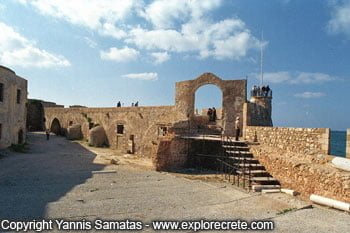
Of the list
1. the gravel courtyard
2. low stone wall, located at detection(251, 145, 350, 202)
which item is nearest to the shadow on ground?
the gravel courtyard

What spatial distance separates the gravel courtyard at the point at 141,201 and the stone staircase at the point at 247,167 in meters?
1.03

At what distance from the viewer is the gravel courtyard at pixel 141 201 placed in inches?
288

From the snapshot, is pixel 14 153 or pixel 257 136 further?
pixel 14 153

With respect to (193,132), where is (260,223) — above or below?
below

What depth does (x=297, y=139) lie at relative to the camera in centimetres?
1119

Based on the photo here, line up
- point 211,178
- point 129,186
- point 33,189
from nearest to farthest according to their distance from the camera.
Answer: point 33,189
point 129,186
point 211,178

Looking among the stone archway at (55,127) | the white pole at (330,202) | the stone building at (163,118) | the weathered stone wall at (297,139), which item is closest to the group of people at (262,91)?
the stone building at (163,118)

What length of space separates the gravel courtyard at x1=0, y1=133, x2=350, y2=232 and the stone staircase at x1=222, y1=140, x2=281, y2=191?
3.38 ft

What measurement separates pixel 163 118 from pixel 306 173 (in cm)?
1151

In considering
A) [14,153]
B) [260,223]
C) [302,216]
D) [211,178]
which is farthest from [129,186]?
[14,153]

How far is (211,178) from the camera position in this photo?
13.3 metres

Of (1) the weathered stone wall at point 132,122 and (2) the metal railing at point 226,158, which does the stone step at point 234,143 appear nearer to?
(2) the metal railing at point 226,158

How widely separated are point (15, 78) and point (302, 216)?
20.2m

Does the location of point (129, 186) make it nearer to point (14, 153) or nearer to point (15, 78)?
point (14, 153)
